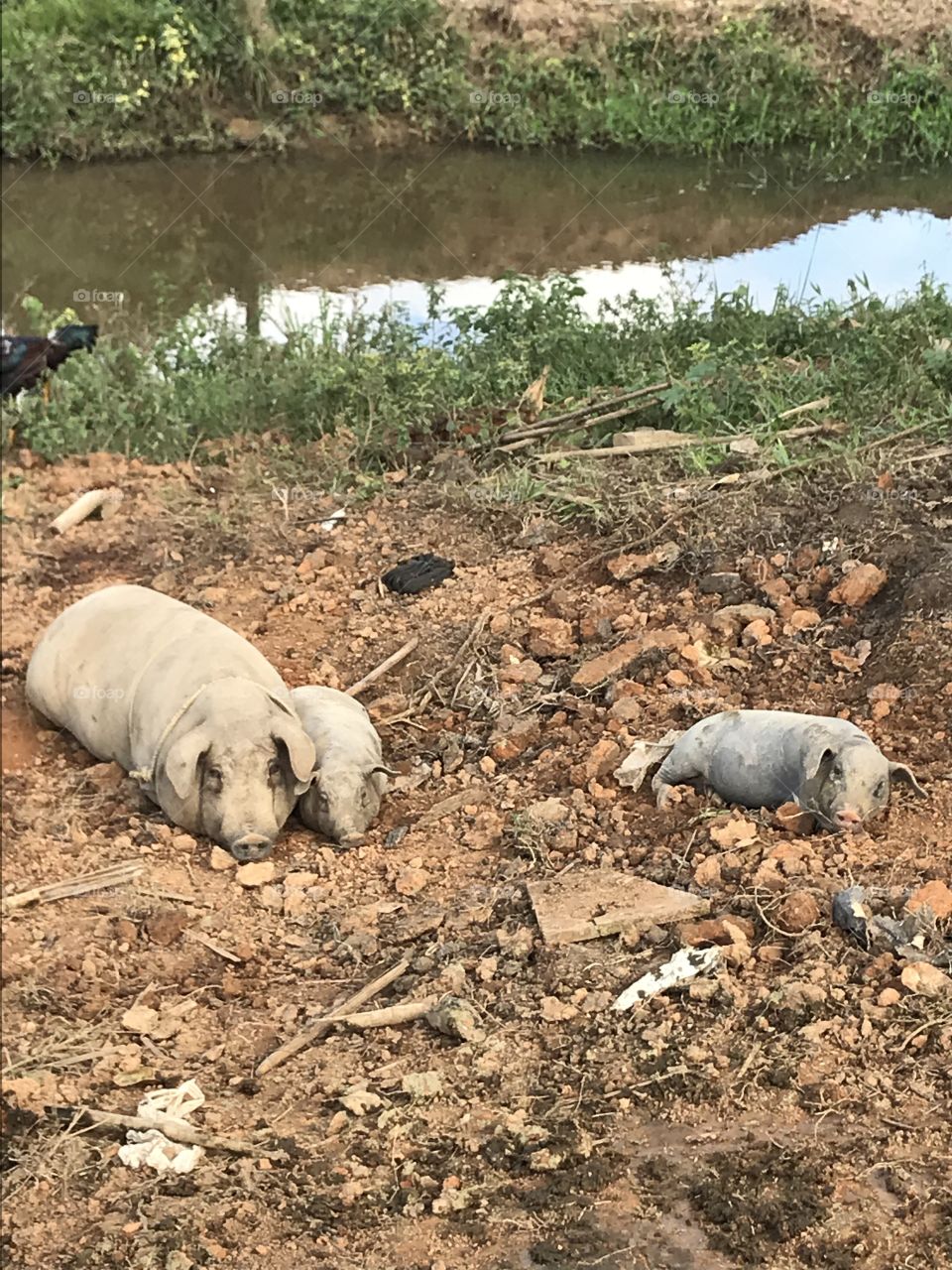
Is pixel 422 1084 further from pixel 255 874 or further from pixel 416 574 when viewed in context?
pixel 416 574

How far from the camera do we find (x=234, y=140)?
9.20m

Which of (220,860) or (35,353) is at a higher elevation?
(35,353)

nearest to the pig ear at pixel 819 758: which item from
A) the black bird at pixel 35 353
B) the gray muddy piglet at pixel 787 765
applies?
the gray muddy piglet at pixel 787 765

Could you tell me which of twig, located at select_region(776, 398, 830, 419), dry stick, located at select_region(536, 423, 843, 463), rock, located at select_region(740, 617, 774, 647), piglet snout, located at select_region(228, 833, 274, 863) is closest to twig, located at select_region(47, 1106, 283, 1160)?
piglet snout, located at select_region(228, 833, 274, 863)

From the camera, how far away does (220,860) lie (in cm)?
341

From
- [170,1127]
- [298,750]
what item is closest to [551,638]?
[298,750]

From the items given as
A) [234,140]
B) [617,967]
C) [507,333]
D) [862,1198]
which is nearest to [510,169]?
[234,140]

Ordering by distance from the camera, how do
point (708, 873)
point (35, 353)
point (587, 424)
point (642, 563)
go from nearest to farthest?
point (708, 873)
point (642, 563)
point (587, 424)
point (35, 353)

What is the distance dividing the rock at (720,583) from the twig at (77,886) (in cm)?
203

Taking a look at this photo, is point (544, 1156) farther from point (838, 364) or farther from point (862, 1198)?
point (838, 364)

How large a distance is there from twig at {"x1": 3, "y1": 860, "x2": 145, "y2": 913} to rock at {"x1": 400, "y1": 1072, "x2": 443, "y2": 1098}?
1118 mm

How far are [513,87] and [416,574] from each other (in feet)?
21.4

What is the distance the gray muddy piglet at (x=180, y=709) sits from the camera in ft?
11.4

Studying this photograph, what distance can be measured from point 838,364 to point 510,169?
528 centimetres
